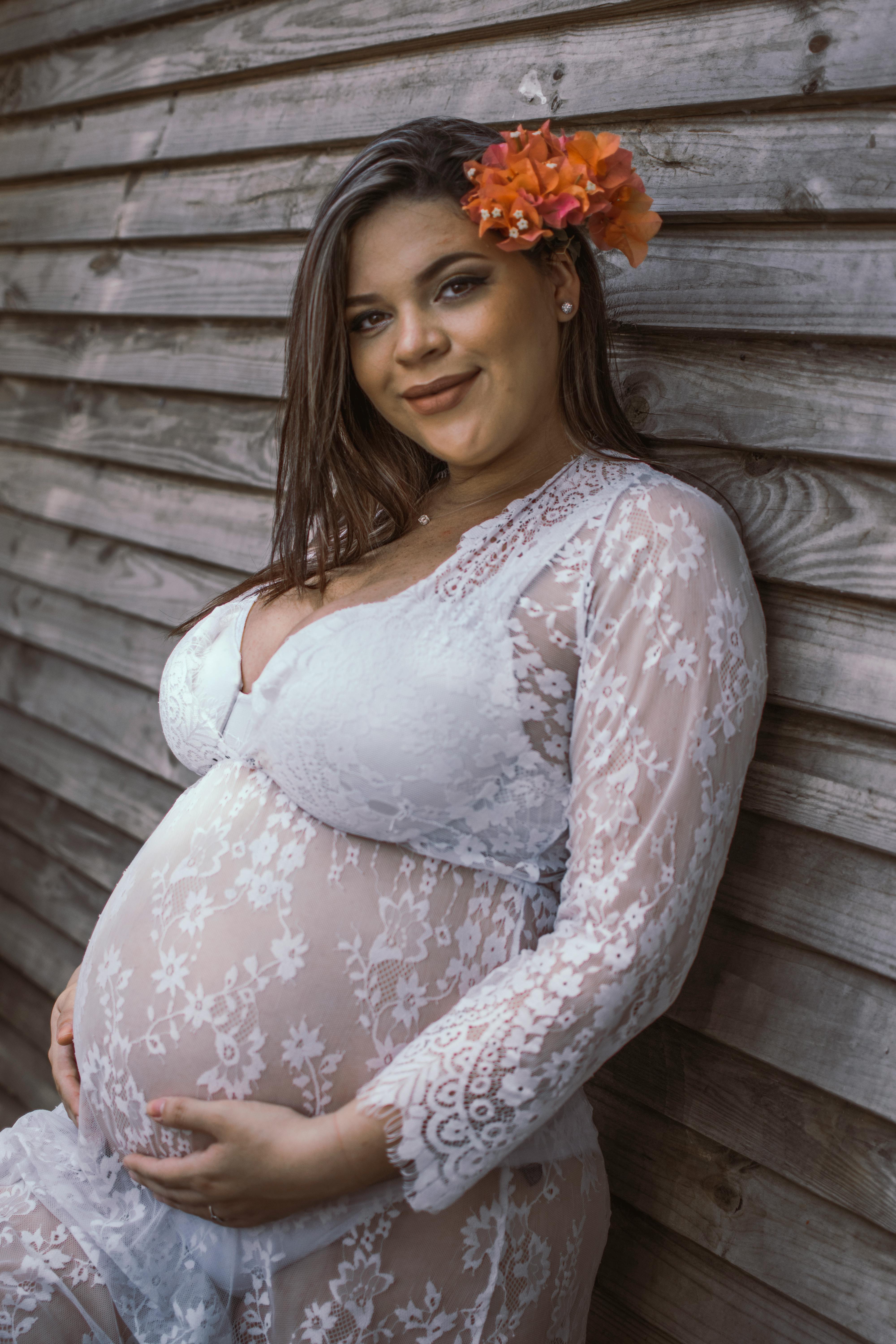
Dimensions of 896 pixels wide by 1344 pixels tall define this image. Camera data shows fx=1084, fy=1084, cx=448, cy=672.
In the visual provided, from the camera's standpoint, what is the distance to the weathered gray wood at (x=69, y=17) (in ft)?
8.20

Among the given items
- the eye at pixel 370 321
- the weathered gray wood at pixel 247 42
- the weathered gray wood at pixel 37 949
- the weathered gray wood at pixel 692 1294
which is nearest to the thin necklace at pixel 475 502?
the eye at pixel 370 321

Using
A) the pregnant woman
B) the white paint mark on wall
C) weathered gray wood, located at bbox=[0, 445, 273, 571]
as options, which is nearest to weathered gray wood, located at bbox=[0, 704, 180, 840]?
weathered gray wood, located at bbox=[0, 445, 273, 571]

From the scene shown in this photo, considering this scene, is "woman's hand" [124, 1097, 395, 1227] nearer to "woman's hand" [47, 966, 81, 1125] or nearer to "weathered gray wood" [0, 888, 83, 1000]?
"woman's hand" [47, 966, 81, 1125]

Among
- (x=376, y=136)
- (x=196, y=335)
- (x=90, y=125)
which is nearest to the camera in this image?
(x=376, y=136)

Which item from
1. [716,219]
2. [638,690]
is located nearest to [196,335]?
[716,219]

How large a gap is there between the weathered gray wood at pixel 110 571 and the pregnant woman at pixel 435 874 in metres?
1.12

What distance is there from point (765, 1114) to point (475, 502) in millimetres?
897

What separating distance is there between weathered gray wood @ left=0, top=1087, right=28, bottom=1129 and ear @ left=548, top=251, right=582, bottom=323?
283 cm

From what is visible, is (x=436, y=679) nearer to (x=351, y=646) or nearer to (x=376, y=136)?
(x=351, y=646)

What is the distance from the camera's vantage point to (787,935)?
1385mm

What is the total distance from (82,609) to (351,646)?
1.83m

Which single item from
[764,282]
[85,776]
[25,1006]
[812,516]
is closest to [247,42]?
[764,282]

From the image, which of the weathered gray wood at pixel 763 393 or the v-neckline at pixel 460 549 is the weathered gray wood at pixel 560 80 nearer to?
the weathered gray wood at pixel 763 393

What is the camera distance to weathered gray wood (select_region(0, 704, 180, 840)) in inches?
105
